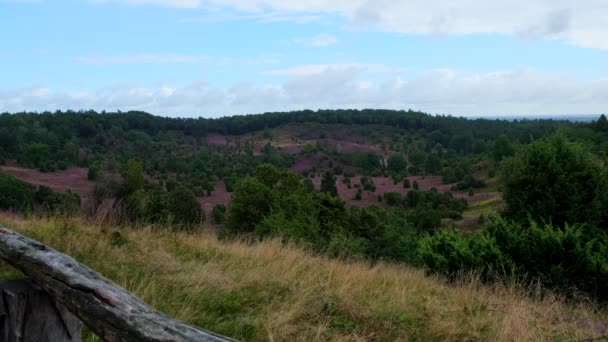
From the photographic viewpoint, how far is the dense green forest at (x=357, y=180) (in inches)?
395

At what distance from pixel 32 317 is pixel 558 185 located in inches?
820

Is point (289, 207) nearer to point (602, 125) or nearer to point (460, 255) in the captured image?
point (460, 255)

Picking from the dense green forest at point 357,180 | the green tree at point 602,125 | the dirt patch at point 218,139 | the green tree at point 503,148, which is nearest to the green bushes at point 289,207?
the dense green forest at point 357,180

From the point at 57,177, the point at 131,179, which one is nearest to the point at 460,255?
the point at 131,179

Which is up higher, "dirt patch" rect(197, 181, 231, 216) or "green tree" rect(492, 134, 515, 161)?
"green tree" rect(492, 134, 515, 161)

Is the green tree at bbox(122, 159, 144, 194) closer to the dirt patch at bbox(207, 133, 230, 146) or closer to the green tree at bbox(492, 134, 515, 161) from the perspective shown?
the green tree at bbox(492, 134, 515, 161)

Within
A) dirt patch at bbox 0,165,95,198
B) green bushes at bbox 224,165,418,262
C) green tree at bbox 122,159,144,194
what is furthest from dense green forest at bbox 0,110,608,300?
dirt patch at bbox 0,165,95,198

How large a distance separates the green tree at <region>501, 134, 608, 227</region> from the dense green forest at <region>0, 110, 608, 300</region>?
0.05m

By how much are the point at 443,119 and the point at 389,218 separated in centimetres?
13893

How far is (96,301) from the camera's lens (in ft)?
6.35

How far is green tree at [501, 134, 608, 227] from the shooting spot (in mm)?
19453

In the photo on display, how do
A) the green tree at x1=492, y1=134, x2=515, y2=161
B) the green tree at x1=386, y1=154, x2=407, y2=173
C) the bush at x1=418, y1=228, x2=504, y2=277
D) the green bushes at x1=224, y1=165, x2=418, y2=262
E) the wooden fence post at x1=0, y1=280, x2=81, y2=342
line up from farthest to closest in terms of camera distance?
the green tree at x1=386, y1=154, x2=407, y2=173 → the green tree at x1=492, y1=134, x2=515, y2=161 → the green bushes at x1=224, y1=165, x2=418, y2=262 → the bush at x1=418, y1=228, x2=504, y2=277 → the wooden fence post at x1=0, y1=280, x2=81, y2=342

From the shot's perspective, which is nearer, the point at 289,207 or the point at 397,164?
the point at 289,207

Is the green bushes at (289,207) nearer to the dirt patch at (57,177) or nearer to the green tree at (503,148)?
the dirt patch at (57,177)
